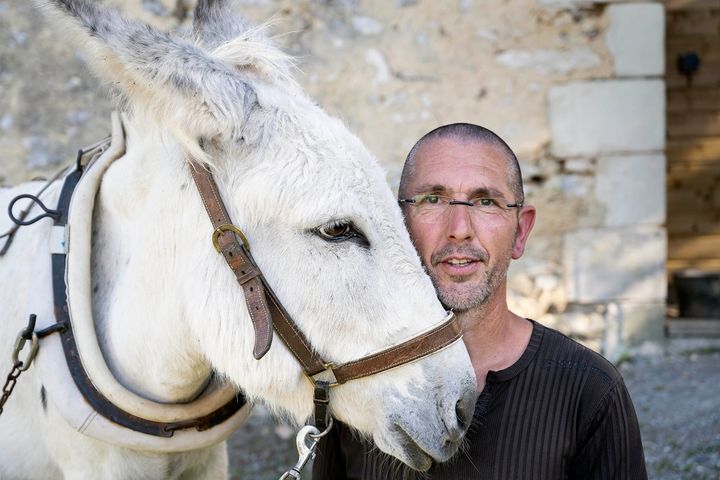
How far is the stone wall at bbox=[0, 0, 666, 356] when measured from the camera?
14.5 ft

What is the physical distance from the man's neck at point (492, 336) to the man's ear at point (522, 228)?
183mm

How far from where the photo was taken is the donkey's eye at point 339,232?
5.07ft

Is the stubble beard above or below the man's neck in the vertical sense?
above

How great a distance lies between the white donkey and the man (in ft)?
0.70

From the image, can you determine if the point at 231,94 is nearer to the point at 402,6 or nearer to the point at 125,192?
the point at 125,192

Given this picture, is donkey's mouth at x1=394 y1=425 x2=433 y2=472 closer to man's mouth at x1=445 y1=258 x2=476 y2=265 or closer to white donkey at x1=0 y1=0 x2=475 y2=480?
white donkey at x1=0 y1=0 x2=475 y2=480

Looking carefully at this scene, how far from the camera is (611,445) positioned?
5.32 feet

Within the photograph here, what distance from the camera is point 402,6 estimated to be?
4422 millimetres

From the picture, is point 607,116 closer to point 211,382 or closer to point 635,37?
point 635,37

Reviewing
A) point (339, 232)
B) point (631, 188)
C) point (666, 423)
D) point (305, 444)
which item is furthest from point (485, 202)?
point (631, 188)

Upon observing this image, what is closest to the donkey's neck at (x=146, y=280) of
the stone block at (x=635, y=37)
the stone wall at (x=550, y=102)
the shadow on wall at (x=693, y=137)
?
the stone wall at (x=550, y=102)

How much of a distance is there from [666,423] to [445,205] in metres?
2.45

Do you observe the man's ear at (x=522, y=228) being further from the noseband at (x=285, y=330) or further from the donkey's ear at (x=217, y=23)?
the donkey's ear at (x=217, y=23)

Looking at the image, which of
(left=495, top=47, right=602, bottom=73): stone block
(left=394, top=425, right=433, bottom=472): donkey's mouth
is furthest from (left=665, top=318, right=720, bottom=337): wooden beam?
(left=394, top=425, right=433, bottom=472): donkey's mouth
